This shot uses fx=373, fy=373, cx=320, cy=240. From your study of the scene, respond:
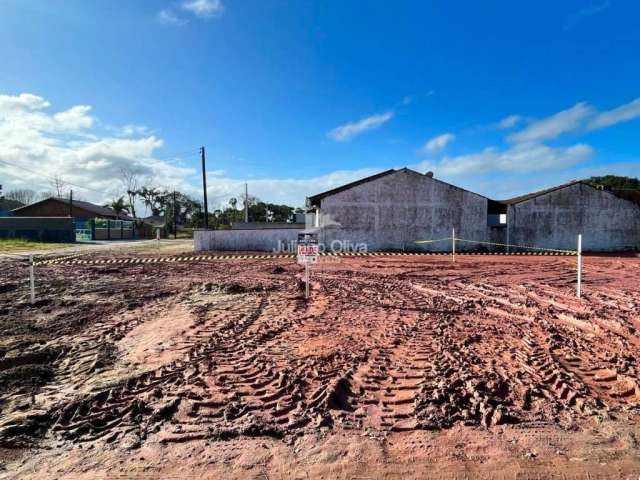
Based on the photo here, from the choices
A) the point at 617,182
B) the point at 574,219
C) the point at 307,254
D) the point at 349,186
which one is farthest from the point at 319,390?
the point at 617,182

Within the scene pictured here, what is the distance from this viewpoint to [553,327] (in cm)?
703

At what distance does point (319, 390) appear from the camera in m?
4.40

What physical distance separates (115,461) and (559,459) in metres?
3.84

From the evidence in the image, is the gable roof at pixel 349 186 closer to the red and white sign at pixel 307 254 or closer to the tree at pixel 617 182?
the red and white sign at pixel 307 254

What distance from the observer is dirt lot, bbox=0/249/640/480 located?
128 inches

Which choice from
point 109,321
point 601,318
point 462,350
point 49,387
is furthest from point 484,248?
point 49,387

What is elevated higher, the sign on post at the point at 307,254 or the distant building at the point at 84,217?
the distant building at the point at 84,217

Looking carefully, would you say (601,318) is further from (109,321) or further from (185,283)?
(185,283)

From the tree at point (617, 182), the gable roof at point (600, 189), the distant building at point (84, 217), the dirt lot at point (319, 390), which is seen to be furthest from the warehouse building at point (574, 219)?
the distant building at point (84, 217)

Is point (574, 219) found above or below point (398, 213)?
below

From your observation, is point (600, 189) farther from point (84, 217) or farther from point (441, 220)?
point (84, 217)

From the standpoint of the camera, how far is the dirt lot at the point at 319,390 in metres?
3.24

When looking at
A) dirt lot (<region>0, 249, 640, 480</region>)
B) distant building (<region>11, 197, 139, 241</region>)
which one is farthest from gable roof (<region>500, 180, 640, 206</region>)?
distant building (<region>11, 197, 139, 241</region>)

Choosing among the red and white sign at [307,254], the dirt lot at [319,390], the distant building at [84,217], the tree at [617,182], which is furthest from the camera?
the tree at [617,182]
